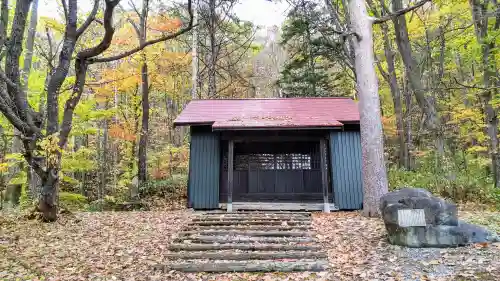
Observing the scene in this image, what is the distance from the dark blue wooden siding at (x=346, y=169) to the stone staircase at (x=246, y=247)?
2684 mm

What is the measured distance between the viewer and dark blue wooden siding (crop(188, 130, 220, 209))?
459 inches

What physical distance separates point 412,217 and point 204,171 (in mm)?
7148

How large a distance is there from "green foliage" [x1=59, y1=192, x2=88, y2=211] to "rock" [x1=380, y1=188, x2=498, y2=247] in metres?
12.2

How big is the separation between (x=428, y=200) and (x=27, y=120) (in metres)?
8.91

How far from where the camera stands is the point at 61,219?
8719mm

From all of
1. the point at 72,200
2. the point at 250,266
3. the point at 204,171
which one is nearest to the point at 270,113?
the point at 204,171

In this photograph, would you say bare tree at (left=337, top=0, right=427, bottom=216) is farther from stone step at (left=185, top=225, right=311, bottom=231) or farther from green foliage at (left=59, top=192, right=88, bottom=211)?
green foliage at (left=59, top=192, right=88, bottom=211)

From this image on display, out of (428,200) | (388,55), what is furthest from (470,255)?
(388,55)

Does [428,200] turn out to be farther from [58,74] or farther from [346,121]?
[58,74]

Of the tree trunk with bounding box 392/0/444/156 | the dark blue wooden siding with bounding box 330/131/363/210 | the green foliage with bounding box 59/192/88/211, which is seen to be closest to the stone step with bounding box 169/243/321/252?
the dark blue wooden siding with bounding box 330/131/363/210

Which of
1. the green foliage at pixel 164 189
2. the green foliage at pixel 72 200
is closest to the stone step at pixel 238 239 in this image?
the green foliage at pixel 164 189

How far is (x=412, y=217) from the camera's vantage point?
6266 mm

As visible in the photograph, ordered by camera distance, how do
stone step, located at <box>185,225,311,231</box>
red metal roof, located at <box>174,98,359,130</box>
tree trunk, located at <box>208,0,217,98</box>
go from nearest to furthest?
1. stone step, located at <box>185,225,311,231</box>
2. red metal roof, located at <box>174,98,359,130</box>
3. tree trunk, located at <box>208,0,217,98</box>

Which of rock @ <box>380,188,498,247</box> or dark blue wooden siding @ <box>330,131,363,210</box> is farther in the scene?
dark blue wooden siding @ <box>330,131,363,210</box>
